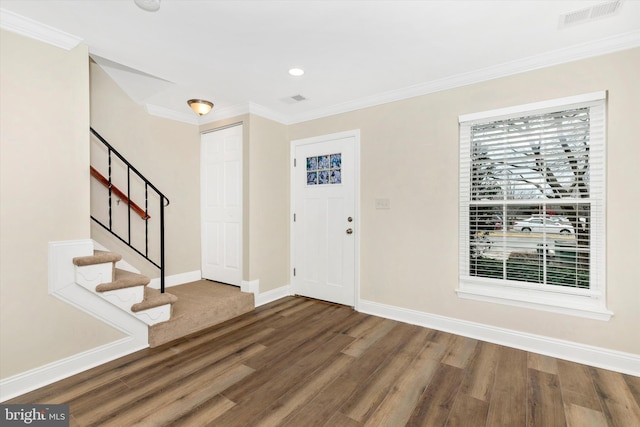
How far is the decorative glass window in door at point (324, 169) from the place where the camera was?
3.84 m

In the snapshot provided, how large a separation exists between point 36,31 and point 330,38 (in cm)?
211

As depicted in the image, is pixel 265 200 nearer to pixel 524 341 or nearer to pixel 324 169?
pixel 324 169

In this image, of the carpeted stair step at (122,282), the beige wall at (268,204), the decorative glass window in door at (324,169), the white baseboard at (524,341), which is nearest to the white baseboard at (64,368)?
the carpeted stair step at (122,282)

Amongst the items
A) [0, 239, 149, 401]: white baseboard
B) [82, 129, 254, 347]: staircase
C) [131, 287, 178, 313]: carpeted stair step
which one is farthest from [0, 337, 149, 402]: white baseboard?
[131, 287, 178, 313]: carpeted stair step

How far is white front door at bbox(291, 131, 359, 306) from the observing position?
12.3 feet

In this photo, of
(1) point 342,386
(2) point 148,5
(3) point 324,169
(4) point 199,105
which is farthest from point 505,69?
(4) point 199,105

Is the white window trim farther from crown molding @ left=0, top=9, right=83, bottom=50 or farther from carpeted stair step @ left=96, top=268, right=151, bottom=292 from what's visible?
crown molding @ left=0, top=9, right=83, bottom=50

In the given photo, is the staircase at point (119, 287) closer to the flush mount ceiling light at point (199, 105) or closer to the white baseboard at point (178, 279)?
the white baseboard at point (178, 279)

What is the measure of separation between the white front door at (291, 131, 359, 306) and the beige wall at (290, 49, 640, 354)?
0.57 feet

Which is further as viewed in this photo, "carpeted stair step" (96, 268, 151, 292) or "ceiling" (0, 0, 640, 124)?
"carpeted stair step" (96, 268, 151, 292)

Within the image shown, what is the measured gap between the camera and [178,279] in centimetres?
414

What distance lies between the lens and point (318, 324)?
324 centimetres

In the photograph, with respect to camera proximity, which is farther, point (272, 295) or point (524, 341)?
point (272, 295)

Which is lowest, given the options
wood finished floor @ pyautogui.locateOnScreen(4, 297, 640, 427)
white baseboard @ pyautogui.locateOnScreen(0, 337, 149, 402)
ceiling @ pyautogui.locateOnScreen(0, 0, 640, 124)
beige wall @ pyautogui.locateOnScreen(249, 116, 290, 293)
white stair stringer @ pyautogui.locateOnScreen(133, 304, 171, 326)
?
wood finished floor @ pyautogui.locateOnScreen(4, 297, 640, 427)
